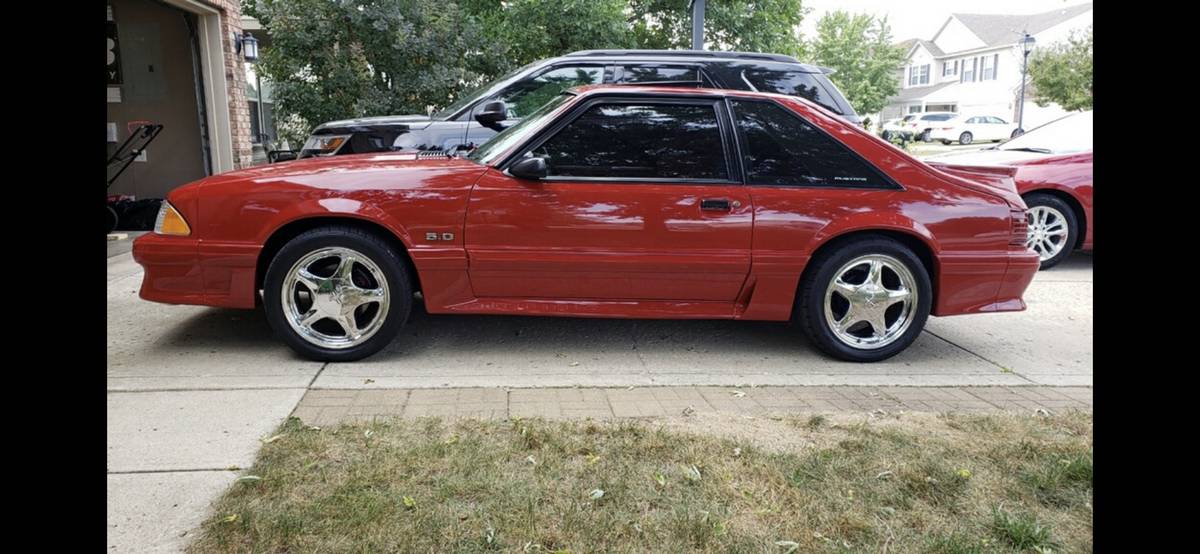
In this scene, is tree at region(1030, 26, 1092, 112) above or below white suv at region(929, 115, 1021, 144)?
above

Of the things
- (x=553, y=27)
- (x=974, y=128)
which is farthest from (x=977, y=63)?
(x=553, y=27)

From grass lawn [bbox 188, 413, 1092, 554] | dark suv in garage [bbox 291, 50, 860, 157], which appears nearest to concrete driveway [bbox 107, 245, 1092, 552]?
grass lawn [bbox 188, 413, 1092, 554]

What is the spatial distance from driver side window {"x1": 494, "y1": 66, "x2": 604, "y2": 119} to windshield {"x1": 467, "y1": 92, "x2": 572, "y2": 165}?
275 cm

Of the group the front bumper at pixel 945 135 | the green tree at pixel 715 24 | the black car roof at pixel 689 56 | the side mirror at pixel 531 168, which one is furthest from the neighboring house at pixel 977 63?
the side mirror at pixel 531 168

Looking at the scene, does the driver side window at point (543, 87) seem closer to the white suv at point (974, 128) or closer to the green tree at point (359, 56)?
the green tree at point (359, 56)

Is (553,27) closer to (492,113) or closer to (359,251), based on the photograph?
(492,113)

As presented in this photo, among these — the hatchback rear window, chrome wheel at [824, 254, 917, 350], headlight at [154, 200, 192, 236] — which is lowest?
chrome wheel at [824, 254, 917, 350]

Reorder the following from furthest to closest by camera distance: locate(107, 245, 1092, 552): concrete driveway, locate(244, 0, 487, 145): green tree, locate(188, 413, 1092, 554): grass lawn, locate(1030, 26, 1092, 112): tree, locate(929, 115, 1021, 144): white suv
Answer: locate(929, 115, 1021, 144): white suv → locate(1030, 26, 1092, 112): tree → locate(244, 0, 487, 145): green tree → locate(107, 245, 1092, 552): concrete driveway → locate(188, 413, 1092, 554): grass lawn

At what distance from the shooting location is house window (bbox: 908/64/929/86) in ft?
204

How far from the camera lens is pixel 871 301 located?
4602 mm

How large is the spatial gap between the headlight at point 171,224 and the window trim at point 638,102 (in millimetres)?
1683

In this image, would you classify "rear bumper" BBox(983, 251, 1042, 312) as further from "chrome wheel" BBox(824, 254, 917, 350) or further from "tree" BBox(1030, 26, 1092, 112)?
"tree" BBox(1030, 26, 1092, 112)
